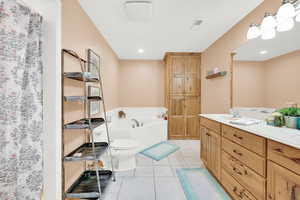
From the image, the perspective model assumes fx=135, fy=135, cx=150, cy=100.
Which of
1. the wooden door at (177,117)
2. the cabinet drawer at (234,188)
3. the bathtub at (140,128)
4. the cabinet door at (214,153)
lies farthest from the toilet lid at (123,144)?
the wooden door at (177,117)

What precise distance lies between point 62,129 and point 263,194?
1.90 meters

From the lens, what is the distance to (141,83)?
4.35 meters

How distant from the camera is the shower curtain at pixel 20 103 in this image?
0.98 m

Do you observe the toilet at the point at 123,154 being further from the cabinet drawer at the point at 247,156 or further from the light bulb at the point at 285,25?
the light bulb at the point at 285,25

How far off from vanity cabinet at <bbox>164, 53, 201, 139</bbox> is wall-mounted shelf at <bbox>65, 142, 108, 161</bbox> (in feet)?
7.91

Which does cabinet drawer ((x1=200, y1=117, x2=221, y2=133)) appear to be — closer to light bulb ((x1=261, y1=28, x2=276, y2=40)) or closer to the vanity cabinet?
light bulb ((x1=261, y1=28, x2=276, y2=40))

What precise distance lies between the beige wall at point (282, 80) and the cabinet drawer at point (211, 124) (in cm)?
65

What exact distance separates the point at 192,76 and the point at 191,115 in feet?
3.63

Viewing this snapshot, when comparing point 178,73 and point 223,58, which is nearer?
point 223,58

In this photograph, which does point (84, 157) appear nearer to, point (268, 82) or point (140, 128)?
point (140, 128)

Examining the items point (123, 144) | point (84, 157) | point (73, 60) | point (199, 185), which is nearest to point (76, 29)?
point (73, 60)

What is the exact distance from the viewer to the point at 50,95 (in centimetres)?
129

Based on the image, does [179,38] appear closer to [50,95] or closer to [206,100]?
[206,100]

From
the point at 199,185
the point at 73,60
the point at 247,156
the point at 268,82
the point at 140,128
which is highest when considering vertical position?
the point at 73,60
